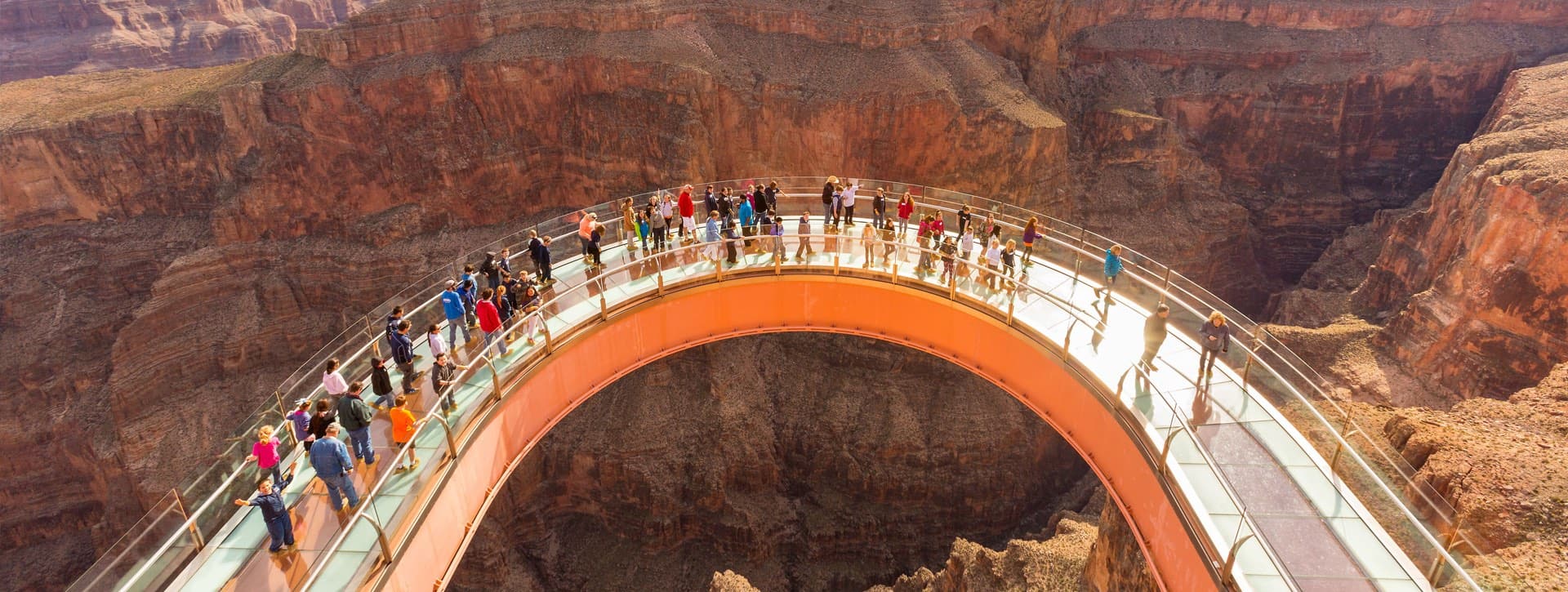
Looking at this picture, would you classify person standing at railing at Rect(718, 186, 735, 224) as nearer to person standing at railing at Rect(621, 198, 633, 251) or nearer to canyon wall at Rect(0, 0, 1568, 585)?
person standing at railing at Rect(621, 198, 633, 251)

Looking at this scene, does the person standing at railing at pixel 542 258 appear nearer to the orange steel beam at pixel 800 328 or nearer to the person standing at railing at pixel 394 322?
the orange steel beam at pixel 800 328

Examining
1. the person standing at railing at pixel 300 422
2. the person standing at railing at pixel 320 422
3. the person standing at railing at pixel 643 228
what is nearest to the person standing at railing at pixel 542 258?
the person standing at railing at pixel 643 228

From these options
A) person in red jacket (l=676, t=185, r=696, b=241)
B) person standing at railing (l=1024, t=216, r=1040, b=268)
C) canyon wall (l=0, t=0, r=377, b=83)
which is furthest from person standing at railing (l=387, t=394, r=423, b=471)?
canyon wall (l=0, t=0, r=377, b=83)

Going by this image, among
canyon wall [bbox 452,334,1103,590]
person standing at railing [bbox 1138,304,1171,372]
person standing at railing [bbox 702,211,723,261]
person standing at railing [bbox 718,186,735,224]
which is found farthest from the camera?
canyon wall [bbox 452,334,1103,590]

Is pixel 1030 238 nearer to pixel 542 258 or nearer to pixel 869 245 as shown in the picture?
pixel 869 245

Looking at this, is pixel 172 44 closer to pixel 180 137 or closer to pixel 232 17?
pixel 232 17

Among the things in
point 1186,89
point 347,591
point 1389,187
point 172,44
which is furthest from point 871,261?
point 172,44

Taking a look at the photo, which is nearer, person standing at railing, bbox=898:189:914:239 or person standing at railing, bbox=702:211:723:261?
person standing at railing, bbox=702:211:723:261
